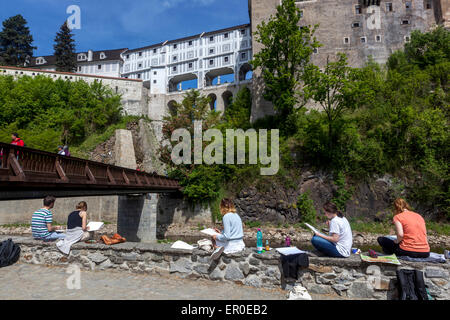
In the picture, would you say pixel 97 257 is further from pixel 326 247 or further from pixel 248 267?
pixel 326 247

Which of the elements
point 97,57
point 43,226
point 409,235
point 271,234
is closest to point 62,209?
point 271,234

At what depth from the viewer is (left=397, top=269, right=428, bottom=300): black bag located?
13.9 feet

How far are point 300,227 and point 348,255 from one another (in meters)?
16.6

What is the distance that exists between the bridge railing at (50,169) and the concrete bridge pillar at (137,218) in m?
5.31

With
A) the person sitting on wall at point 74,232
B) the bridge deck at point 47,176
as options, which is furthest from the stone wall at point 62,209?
the person sitting on wall at point 74,232

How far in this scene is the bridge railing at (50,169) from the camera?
238 inches

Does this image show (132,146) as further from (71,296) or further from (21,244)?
(71,296)

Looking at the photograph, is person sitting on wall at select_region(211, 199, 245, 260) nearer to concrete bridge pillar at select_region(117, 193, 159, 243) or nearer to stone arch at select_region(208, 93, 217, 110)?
concrete bridge pillar at select_region(117, 193, 159, 243)

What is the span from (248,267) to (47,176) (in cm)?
606

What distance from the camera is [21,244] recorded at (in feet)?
23.6

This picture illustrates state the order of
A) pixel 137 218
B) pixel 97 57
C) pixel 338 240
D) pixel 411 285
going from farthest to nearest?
pixel 97 57
pixel 137 218
pixel 338 240
pixel 411 285

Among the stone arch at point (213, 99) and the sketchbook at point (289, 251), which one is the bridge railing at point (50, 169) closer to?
the sketchbook at point (289, 251)

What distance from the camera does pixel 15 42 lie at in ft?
152

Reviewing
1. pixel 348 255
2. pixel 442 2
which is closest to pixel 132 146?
pixel 348 255
